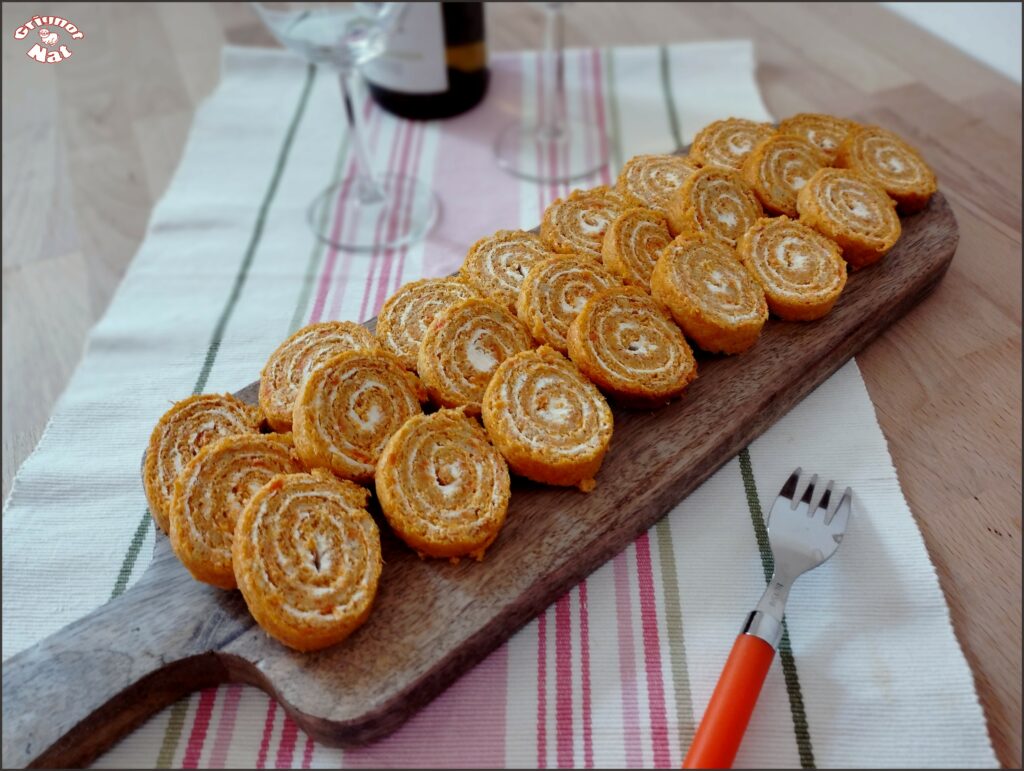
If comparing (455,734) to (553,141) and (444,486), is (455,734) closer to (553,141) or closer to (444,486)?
(444,486)

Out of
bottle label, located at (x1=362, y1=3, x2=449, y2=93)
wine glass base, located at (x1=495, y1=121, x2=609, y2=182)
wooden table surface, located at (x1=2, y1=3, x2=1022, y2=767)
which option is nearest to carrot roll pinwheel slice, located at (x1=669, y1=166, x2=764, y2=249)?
wooden table surface, located at (x1=2, y1=3, x2=1022, y2=767)

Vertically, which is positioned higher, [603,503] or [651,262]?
[651,262]

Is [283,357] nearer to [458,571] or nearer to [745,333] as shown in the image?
[458,571]

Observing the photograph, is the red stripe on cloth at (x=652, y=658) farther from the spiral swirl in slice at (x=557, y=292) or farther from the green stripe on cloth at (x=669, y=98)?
the green stripe on cloth at (x=669, y=98)

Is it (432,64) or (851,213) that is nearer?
(851,213)

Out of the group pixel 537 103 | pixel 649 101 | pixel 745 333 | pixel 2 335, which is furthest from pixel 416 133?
pixel 745 333

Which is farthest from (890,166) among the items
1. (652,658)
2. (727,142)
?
(652,658)

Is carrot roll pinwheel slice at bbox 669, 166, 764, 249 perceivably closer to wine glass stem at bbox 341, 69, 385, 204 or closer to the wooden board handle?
wine glass stem at bbox 341, 69, 385, 204
